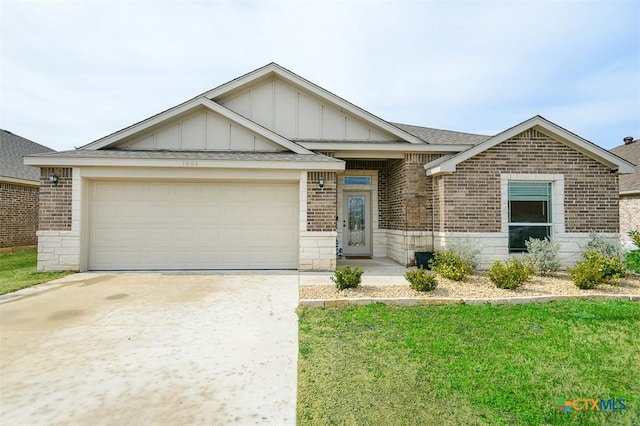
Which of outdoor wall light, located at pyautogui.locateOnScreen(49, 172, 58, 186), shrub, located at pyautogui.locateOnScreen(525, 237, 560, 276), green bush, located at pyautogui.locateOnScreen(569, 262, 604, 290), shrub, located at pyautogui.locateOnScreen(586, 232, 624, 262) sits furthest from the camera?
outdoor wall light, located at pyautogui.locateOnScreen(49, 172, 58, 186)

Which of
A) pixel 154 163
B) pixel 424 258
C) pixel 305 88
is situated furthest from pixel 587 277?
pixel 154 163

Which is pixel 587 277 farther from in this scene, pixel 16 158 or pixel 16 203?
pixel 16 158

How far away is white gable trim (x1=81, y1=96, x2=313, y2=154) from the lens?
32.0ft

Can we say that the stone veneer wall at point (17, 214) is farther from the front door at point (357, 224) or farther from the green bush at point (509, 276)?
the green bush at point (509, 276)

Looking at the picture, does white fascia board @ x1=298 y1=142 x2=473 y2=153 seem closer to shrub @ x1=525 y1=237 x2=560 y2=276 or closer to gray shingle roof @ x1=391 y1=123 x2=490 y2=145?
gray shingle roof @ x1=391 y1=123 x2=490 y2=145

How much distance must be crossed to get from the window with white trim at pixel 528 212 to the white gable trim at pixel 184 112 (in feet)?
20.0

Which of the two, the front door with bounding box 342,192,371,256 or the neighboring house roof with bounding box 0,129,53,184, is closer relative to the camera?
the front door with bounding box 342,192,371,256

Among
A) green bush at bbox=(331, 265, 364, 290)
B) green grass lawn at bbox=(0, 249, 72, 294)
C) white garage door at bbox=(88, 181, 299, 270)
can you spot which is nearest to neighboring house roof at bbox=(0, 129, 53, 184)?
green grass lawn at bbox=(0, 249, 72, 294)

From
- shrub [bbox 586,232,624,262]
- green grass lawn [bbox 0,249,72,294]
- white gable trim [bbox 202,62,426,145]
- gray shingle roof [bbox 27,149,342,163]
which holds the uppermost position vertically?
white gable trim [bbox 202,62,426,145]

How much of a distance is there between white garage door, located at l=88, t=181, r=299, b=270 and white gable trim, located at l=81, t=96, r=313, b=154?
1.23 metres

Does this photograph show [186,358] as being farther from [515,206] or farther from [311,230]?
[515,206]

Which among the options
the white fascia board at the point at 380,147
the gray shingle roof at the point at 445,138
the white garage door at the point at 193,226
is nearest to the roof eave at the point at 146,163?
the white garage door at the point at 193,226

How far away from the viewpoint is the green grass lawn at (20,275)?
7.55 m

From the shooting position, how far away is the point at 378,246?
40.7 feet
